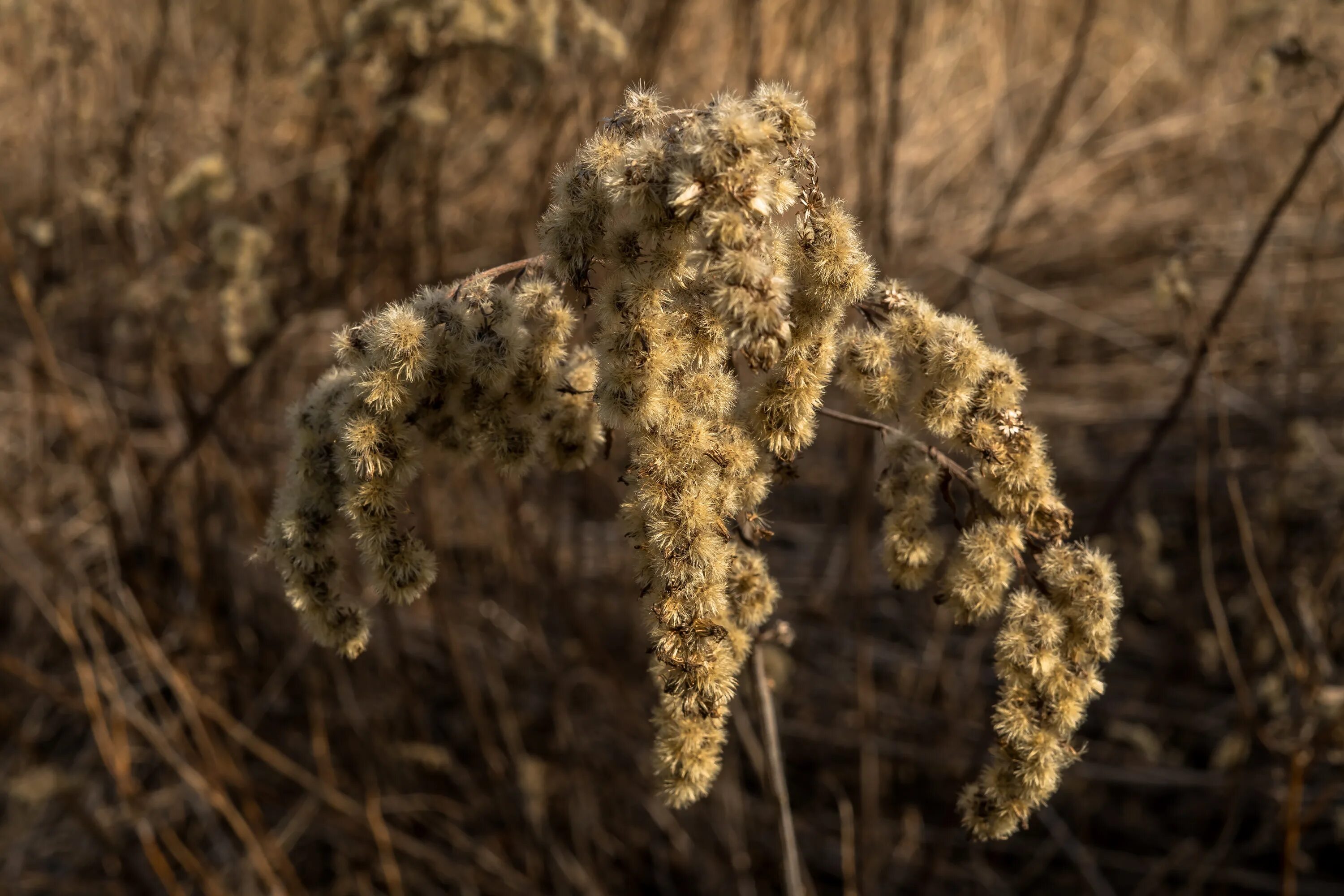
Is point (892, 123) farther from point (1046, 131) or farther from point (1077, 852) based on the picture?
point (1077, 852)

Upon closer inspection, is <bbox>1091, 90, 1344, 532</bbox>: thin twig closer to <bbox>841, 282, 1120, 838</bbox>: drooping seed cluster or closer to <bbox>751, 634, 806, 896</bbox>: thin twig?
<bbox>841, 282, 1120, 838</bbox>: drooping seed cluster

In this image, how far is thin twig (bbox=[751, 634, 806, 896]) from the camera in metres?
1.38

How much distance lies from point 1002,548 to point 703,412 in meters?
0.41

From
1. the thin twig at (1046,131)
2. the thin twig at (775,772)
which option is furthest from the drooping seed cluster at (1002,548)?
the thin twig at (1046,131)

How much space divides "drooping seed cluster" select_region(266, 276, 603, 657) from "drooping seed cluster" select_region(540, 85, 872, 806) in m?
0.13

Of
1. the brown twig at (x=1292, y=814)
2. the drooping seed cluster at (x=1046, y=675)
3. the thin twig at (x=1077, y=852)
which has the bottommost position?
the thin twig at (x=1077, y=852)

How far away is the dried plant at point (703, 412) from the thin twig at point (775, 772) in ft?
0.56

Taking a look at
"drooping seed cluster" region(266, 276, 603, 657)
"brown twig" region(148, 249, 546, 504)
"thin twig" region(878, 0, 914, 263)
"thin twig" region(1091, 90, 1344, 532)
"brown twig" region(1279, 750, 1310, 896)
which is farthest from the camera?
"brown twig" region(148, 249, 546, 504)

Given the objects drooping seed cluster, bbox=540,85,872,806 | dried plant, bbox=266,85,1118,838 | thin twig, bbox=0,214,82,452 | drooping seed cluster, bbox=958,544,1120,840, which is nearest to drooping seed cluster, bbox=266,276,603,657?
dried plant, bbox=266,85,1118,838

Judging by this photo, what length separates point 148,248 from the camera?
3674 millimetres

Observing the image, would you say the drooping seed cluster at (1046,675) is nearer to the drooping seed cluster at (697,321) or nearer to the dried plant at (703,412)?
the dried plant at (703,412)

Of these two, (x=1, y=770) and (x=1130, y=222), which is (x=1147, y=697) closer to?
(x=1130, y=222)

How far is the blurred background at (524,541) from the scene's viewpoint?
252 centimetres

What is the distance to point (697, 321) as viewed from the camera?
1.11m
